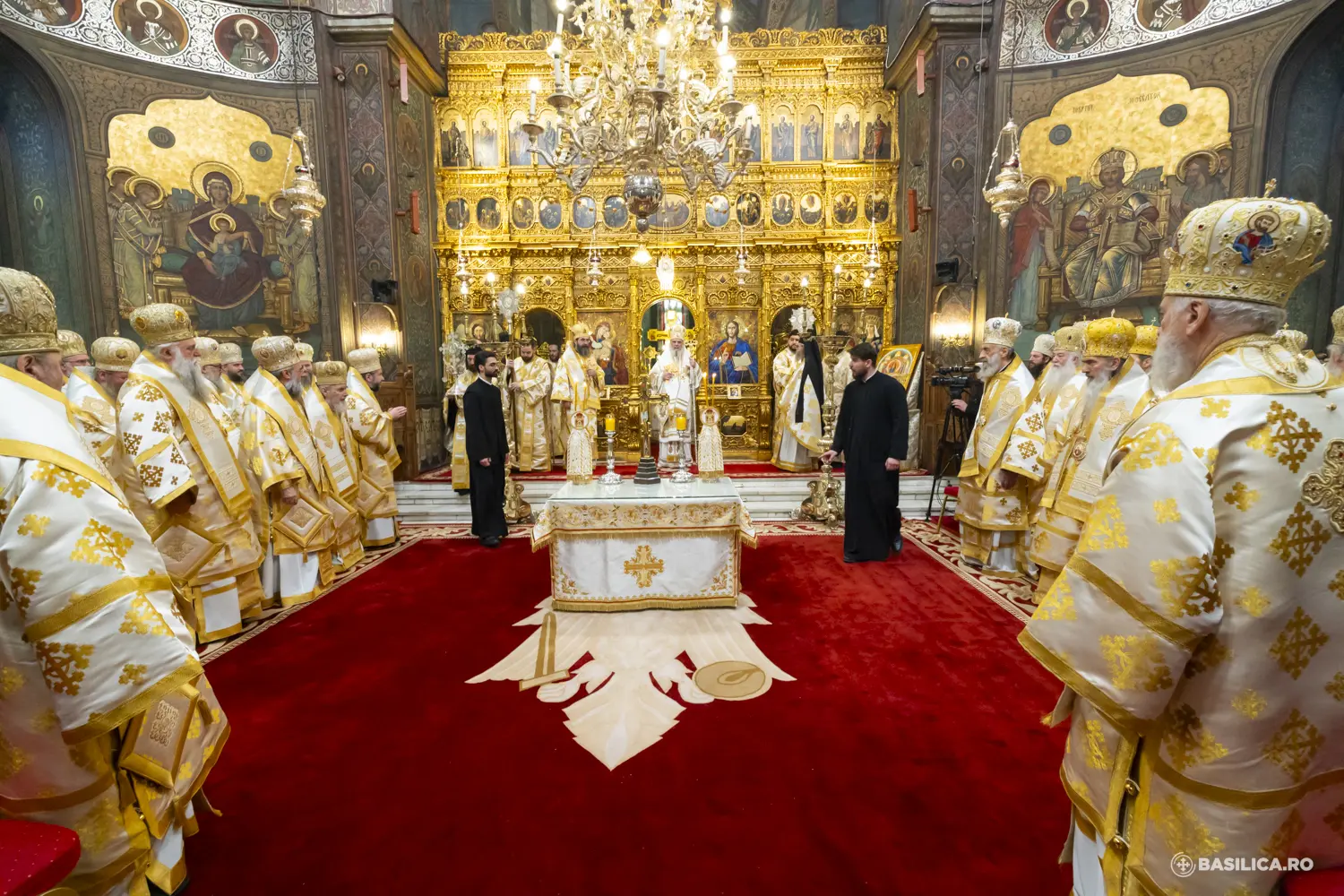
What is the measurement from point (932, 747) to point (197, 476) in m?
4.83

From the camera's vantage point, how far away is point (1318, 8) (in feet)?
22.6

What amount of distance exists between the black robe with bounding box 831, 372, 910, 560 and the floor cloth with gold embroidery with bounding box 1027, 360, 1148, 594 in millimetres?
1282

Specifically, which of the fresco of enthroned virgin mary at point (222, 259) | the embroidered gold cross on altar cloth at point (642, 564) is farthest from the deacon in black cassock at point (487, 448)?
the fresco of enthroned virgin mary at point (222, 259)

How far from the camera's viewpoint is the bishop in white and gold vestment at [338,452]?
5.72 meters

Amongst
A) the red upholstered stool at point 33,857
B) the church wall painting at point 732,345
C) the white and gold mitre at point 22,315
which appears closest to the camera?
the red upholstered stool at point 33,857

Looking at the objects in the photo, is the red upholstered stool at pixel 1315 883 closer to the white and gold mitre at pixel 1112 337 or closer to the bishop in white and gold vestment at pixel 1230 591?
the bishop in white and gold vestment at pixel 1230 591

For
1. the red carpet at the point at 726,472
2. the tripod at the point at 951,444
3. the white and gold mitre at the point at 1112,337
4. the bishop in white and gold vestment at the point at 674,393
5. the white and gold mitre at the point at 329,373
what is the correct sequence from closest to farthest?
the white and gold mitre at the point at 1112,337 → the white and gold mitre at the point at 329,373 → the bishop in white and gold vestment at the point at 674,393 → the tripod at the point at 951,444 → the red carpet at the point at 726,472

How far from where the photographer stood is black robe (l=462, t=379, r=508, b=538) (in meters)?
6.59

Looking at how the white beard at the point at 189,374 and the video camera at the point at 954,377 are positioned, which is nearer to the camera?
the white beard at the point at 189,374

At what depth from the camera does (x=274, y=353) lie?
530 centimetres

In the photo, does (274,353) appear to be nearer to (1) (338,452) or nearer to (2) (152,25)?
(1) (338,452)

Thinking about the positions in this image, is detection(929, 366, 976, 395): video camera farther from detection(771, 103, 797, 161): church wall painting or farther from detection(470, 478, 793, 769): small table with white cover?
detection(771, 103, 797, 161): church wall painting

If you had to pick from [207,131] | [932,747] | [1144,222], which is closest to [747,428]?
[1144,222]

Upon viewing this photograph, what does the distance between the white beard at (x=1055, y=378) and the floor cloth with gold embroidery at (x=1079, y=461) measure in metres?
0.39
